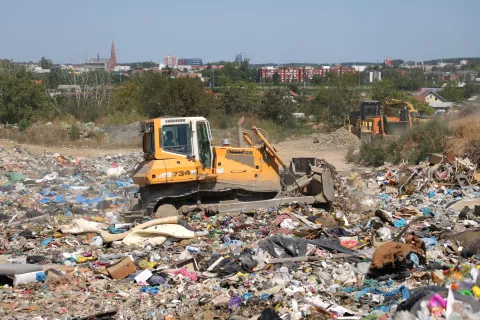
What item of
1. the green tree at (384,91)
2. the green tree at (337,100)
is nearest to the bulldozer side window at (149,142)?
the green tree at (337,100)

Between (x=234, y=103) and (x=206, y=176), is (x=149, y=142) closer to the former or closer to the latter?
(x=206, y=176)

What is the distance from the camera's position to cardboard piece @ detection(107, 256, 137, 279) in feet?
28.5

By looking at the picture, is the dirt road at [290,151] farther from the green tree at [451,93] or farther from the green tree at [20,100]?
the green tree at [451,93]

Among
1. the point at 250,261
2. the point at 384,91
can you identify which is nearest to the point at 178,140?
the point at 250,261

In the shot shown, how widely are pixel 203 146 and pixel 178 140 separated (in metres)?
0.49

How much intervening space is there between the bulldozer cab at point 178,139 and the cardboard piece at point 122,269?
3.42m

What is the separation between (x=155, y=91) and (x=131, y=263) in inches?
1255

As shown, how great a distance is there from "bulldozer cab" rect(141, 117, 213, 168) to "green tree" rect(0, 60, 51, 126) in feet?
87.5

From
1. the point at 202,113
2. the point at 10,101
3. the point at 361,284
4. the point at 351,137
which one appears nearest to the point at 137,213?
the point at 361,284

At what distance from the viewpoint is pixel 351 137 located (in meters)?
28.5

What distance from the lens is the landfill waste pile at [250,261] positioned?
7191 mm

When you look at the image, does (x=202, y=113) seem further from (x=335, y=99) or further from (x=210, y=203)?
(x=210, y=203)

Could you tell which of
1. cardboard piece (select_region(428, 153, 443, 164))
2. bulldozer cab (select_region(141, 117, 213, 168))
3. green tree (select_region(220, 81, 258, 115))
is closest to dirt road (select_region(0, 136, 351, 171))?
cardboard piece (select_region(428, 153, 443, 164))

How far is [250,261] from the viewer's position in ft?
29.3
